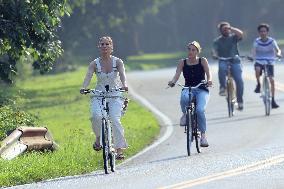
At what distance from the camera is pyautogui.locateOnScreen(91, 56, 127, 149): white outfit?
14.5m

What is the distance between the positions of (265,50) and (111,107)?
9.38 meters

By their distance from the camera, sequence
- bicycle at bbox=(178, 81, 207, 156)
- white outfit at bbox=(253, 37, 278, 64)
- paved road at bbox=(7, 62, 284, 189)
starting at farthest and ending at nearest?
white outfit at bbox=(253, 37, 278, 64)
bicycle at bbox=(178, 81, 207, 156)
paved road at bbox=(7, 62, 284, 189)

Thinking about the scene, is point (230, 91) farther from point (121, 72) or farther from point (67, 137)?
point (121, 72)

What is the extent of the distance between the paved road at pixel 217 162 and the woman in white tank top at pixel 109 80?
1.80ft

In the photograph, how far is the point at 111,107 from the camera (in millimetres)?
14508

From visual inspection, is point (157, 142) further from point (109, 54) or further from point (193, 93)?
point (109, 54)

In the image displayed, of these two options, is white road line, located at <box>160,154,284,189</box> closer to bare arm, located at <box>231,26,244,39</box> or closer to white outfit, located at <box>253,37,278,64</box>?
bare arm, located at <box>231,26,244,39</box>

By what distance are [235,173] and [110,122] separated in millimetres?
2525

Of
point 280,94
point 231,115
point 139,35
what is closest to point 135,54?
point 139,35

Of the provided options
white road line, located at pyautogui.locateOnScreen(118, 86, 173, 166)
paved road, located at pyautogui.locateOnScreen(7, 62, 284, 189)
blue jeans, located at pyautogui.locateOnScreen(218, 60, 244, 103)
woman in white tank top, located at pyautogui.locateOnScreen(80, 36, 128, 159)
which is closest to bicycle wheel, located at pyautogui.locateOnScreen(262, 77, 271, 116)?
paved road, located at pyautogui.locateOnScreen(7, 62, 284, 189)

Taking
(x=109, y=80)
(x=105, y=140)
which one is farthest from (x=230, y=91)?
(x=105, y=140)

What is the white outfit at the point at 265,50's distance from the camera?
913 inches

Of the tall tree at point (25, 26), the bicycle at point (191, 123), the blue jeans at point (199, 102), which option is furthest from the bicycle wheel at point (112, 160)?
the tall tree at point (25, 26)

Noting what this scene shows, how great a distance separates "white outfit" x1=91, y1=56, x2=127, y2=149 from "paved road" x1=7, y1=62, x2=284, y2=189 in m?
0.51
